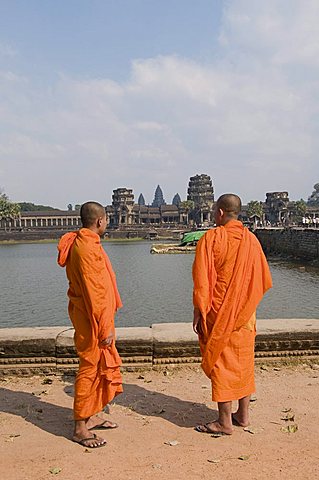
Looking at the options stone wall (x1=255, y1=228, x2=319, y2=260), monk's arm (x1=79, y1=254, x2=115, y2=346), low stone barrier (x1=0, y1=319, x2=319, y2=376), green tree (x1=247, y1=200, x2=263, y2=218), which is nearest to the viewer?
monk's arm (x1=79, y1=254, x2=115, y2=346)

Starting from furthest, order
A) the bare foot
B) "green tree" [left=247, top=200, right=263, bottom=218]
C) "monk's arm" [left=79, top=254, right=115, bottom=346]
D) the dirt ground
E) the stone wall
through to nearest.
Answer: "green tree" [left=247, top=200, right=263, bottom=218], the stone wall, "monk's arm" [left=79, top=254, right=115, bottom=346], the bare foot, the dirt ground

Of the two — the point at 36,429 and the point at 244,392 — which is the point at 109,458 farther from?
the point at 244,392

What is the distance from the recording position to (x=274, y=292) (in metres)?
16.9

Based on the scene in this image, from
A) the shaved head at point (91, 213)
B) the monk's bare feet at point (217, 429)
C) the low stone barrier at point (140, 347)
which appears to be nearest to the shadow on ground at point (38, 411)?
the low stone barrier at point (140, 347)

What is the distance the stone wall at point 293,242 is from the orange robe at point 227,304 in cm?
2747

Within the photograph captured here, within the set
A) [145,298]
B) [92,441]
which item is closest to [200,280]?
[92,441]

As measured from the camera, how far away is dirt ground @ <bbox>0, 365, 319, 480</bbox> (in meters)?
2.97

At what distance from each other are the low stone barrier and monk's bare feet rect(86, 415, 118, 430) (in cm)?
116

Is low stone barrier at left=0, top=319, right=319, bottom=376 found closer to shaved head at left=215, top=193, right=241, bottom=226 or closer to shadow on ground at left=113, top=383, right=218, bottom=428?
shadow on ground at left=113, top=383, right=218, bottom=428

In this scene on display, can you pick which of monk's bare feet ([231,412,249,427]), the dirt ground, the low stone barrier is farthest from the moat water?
monk's bare feet ([231,412,249,427])

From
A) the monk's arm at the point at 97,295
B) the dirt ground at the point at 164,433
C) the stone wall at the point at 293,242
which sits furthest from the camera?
the stone wall at the point at 293,242

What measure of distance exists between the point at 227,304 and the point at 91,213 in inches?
48.4

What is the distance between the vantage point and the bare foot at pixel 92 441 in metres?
3.32

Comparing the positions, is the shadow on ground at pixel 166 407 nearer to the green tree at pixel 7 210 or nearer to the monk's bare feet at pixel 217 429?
the monk's bare feet at pixel 217 429
